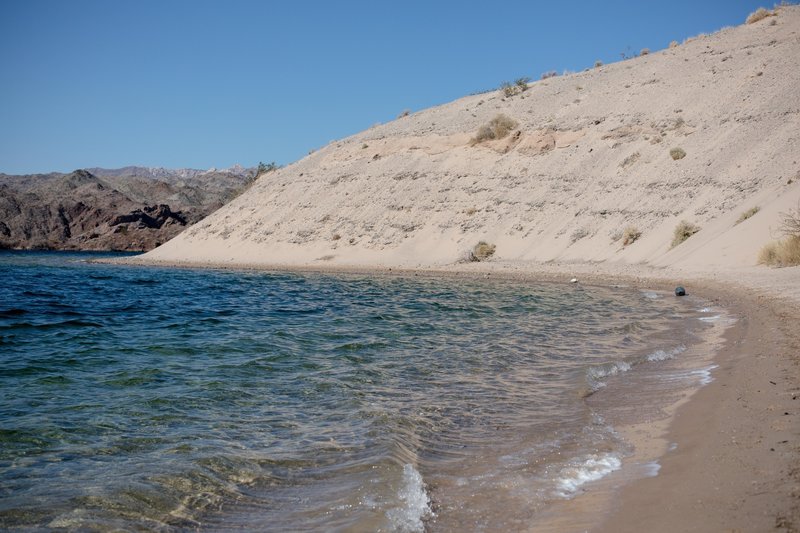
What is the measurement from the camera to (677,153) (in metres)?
33.0

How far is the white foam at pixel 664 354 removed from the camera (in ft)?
29.7

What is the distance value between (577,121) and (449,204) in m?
9.92

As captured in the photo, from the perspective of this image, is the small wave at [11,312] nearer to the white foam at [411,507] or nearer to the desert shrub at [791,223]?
the white foam at [411,507]

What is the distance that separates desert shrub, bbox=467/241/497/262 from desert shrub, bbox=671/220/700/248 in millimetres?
9528

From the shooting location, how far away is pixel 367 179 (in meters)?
44.8

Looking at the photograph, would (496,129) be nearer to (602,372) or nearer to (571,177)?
(571,177)

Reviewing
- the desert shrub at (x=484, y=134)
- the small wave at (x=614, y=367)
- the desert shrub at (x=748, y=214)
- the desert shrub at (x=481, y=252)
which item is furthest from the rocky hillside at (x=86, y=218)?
the small wave at (x=614, y=367)

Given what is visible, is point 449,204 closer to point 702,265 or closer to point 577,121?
point 577,121

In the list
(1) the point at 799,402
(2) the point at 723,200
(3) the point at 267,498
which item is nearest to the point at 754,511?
(1) the point at 799,402

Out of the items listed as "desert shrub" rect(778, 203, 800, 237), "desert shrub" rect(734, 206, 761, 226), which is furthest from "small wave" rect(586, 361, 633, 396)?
"desert shrub" rect(734, 206, 761, 226)

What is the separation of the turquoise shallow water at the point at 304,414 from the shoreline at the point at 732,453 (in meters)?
0.53

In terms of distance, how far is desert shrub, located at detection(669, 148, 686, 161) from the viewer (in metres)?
32.9

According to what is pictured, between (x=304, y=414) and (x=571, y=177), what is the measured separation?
3247 centimetres

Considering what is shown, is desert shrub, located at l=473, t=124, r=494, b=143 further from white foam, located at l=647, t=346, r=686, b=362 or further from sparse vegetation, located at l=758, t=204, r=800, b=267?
white foam, located at l=647, t=346, r=686, b=362
